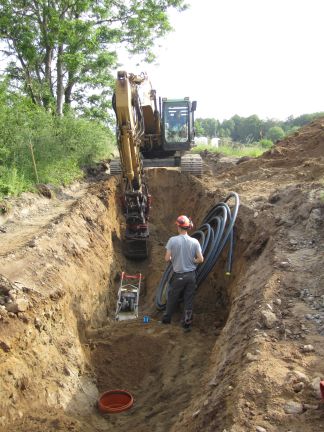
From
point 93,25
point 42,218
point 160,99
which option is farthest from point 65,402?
point 93,25

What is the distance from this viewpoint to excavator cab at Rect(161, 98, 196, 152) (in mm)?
14883

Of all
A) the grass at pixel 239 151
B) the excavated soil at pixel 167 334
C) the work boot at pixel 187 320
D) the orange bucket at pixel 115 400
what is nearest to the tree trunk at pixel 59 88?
the grass at pixel 239 151

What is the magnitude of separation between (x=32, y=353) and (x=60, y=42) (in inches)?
719

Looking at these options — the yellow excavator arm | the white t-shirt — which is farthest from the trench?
the yellow excavator arm

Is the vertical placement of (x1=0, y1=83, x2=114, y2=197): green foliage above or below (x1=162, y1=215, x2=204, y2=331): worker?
above

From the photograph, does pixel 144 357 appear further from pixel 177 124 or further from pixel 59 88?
pixel 59 88

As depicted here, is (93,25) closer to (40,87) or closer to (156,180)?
(40,87)

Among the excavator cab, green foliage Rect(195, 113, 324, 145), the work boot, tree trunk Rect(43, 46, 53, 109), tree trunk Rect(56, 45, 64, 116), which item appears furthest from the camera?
green foliage Rect(195, 113, 324, 145)

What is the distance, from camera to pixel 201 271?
7.84 meters

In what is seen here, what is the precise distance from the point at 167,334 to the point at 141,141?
6497 millimetres

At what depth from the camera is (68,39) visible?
20.1 meters

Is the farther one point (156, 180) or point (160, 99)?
point (156, 180)

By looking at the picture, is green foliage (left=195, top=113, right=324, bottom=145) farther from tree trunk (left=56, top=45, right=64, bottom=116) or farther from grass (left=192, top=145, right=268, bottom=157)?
tree trunk (left=56, top=45, right=64, bottom=116)

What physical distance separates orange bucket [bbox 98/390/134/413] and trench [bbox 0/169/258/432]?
120mm
